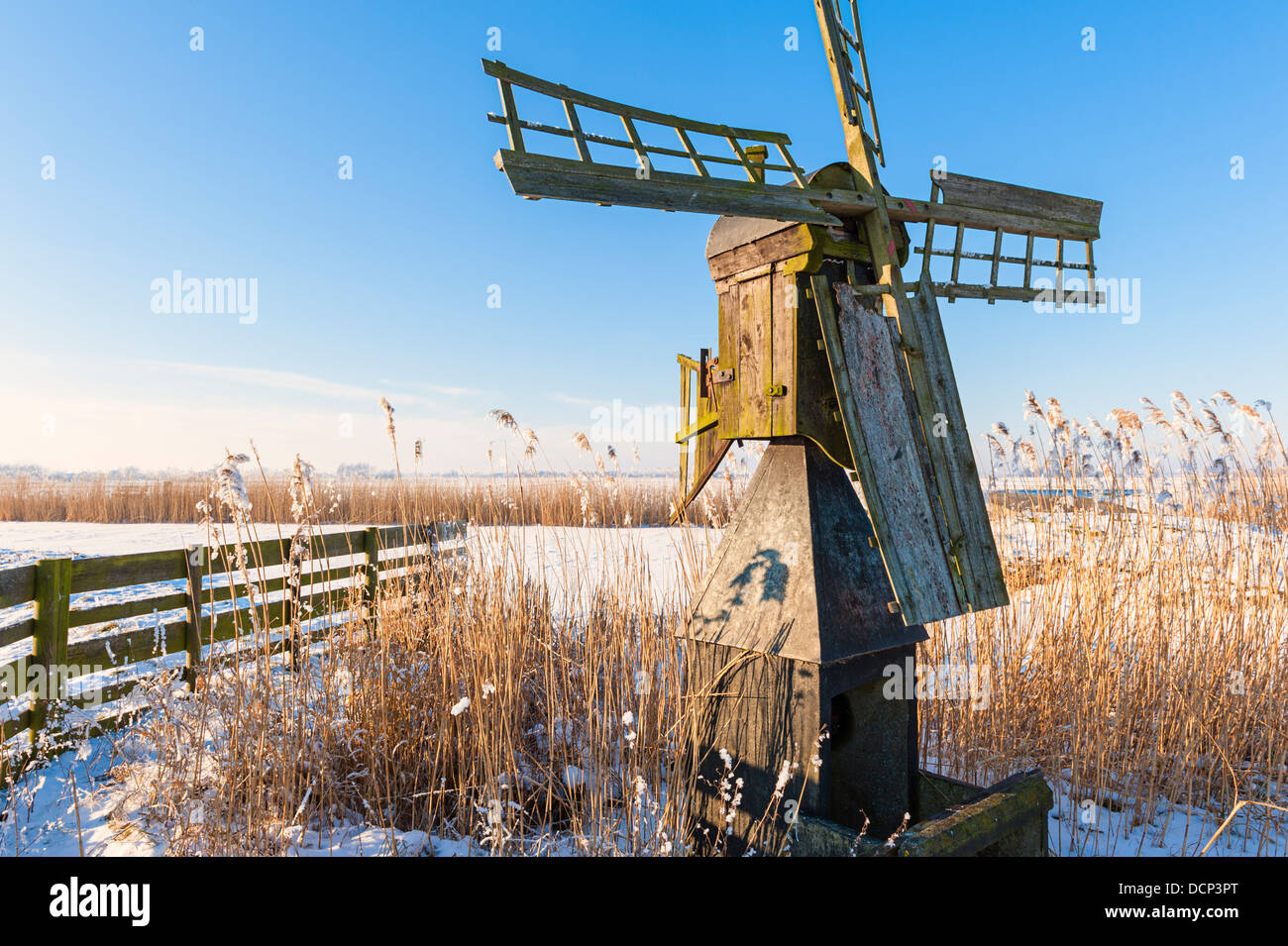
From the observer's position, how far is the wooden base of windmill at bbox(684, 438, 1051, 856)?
2.67m

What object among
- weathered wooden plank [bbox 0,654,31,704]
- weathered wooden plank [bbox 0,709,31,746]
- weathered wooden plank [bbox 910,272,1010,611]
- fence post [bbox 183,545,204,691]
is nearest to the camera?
weathered wooden plank [bbox 910,272,1010,611]

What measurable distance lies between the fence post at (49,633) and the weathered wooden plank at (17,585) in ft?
0.11

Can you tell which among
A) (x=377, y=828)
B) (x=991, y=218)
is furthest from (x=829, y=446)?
(x=377, y=828)

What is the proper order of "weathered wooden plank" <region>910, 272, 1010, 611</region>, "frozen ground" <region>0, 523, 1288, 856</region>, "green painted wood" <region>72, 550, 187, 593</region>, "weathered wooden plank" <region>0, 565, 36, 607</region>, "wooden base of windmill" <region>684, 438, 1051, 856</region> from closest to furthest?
"wooden base of windmill" <region>684, 438, 1051, 856</region>
"weathered wooden plank" <region>910, 272, 1010, 611</region>
"frozen ground" <region>0, 523, 1288, 856</region>
"weathered wooden plank" <region>0, 565, 36, 607</region>
"green painted wood" <region>72, 550, 187, 593</region>

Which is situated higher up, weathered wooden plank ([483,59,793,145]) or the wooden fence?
weathered wooden plank ([483,59,793,145])

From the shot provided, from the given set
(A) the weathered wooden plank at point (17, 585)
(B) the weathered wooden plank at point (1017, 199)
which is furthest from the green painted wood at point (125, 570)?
(B) the weathered wooden plank at point (1017, 199)

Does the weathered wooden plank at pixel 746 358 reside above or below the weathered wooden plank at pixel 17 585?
above

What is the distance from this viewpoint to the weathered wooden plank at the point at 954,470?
2.97 m

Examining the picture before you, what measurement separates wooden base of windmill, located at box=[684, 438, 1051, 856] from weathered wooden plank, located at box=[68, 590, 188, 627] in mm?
4882

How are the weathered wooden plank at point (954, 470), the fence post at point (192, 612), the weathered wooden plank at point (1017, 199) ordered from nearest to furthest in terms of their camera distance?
the weathered wooden plank at point (954, 470) → the weathered wooden plank at point (1017, 199) → the fence post at point (192, 612)

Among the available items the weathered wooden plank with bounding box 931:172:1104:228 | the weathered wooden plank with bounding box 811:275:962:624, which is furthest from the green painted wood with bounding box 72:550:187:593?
the weathered wooden plank with bounding box 931:172:1104:228

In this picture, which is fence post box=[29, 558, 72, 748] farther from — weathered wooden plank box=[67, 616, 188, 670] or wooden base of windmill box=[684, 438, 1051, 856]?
wooden base of windmill box=[684, 438, 1051, 856]
